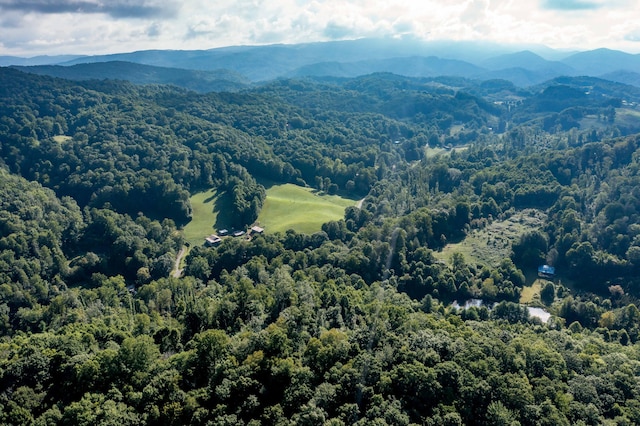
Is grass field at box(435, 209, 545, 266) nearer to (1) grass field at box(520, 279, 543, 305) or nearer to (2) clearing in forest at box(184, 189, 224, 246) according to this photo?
(1) grass field at box(520, 279, 543, 305)

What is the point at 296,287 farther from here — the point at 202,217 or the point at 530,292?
the point at 202,217

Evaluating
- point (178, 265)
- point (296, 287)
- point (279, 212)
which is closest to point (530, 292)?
point (296, 287)

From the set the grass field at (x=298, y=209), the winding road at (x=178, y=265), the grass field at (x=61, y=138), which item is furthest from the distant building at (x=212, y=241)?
the grass field at (x=61, y=138)

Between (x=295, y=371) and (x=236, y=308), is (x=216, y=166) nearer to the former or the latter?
(x=236, y=308)

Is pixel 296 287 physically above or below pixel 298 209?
above

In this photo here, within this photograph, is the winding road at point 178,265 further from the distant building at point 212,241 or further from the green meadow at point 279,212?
the distant building at point 212,241

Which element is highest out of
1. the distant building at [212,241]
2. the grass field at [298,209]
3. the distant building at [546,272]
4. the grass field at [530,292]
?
the grass field at [298,209]

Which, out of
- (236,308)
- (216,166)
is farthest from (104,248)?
(236,308)
